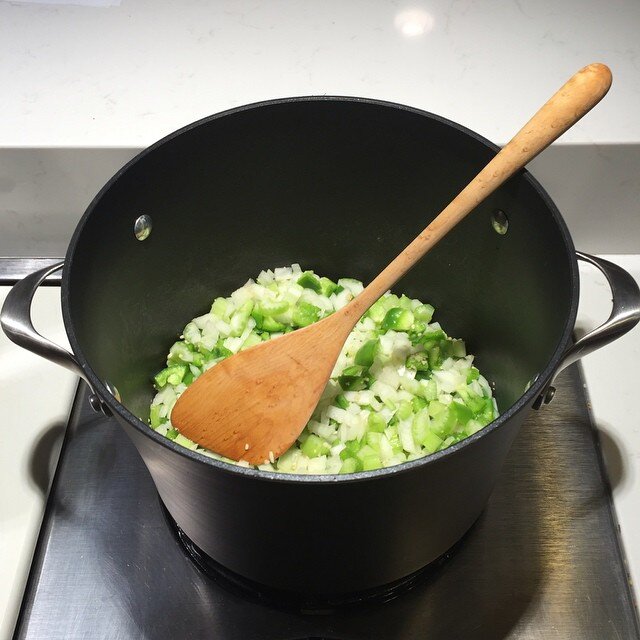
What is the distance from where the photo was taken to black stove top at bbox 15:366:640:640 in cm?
92

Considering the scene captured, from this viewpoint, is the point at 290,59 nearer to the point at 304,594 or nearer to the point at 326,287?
the point at 326,287

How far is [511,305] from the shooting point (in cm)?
98

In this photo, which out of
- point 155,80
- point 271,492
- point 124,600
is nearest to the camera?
point 271,492

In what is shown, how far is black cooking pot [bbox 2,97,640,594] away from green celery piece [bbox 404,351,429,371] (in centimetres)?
9

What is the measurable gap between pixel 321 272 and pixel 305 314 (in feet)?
0.38

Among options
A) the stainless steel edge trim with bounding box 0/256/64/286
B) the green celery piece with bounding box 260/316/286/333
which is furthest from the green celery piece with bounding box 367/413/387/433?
the stainless steel edge trim with bounding box 0/256/64/286

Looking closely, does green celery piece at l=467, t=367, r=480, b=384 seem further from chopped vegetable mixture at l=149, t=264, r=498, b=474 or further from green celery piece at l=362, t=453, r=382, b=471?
green celery piece at l=362, t=453, r=382, b=471

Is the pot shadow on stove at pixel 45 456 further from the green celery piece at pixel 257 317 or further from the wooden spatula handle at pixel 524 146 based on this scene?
the wooden spatula handle at pixel 524 146

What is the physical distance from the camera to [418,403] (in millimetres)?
1040

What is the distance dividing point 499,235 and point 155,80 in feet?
2.15

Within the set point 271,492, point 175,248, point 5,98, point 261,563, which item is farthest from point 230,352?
point 5,98

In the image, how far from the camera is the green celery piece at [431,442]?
38.0 inches

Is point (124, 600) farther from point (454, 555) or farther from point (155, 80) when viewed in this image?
point (155, 80)

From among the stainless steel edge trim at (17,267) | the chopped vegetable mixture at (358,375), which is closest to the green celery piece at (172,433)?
the chopped vegetable mixture at (358,375)
